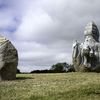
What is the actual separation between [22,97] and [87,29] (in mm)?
16835

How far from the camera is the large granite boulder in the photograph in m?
19.9

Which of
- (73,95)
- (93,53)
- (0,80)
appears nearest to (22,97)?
(73,95)

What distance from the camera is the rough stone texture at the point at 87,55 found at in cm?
2831

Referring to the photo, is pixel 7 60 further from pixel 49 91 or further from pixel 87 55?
pixel 87 55

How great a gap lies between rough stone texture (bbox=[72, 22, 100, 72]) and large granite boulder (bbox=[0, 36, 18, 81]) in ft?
29.3

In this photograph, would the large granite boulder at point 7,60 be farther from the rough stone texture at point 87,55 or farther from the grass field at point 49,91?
the rough stone texture at point 87,55

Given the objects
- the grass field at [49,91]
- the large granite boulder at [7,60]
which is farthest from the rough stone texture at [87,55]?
the grass field at [49,91]

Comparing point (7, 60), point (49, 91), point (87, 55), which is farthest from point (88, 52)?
point (49, 91)

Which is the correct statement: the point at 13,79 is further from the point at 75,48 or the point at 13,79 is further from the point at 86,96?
the point at 75,48

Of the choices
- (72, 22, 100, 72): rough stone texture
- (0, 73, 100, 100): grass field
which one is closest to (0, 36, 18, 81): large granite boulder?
(0, 73, 100, 100): grass field

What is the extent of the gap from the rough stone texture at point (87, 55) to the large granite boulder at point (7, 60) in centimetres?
893

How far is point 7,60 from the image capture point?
20.0 m

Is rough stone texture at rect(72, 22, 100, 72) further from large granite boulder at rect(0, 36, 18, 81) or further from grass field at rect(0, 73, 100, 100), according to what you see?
grass field at rect(0, 73, 100, 100)

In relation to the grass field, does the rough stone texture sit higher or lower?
higher
